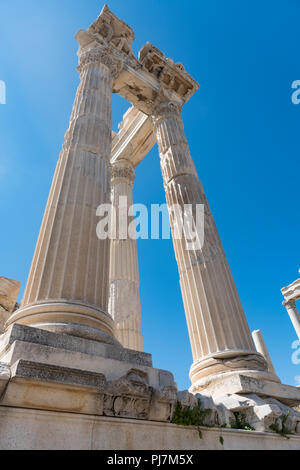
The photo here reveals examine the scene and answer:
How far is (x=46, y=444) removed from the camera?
5.37 meters

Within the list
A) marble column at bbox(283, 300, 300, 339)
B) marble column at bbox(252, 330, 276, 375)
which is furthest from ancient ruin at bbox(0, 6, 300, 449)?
marble column at bbox(283, 300, 300, 339)

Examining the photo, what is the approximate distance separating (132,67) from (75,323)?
2270 centimetres

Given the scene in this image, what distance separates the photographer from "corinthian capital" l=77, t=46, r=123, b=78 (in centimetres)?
2031

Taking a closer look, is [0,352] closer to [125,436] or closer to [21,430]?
[21,430]

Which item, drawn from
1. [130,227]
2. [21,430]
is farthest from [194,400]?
[130,227]

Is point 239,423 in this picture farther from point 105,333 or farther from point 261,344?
point 261,344

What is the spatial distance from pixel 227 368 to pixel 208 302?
→ 3044 millimetres

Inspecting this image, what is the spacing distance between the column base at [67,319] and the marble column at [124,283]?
1186 cm

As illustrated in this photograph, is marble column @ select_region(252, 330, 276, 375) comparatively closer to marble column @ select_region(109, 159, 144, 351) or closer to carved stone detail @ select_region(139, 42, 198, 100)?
marble column @ select_region(109, 159, 144, 351)

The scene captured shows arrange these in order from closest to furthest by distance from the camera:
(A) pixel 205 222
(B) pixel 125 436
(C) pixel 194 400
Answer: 1. (B) pixel 125 436
2. (C) pixel 194 400
3. (A) pixel 205 222

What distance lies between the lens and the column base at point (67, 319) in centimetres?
822

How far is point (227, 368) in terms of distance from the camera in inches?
482

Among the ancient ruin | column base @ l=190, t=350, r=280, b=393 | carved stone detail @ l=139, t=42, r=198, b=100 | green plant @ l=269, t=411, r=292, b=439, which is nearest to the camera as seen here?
the ancient ruin

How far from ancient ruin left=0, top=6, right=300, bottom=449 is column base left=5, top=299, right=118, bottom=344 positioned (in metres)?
0.03
